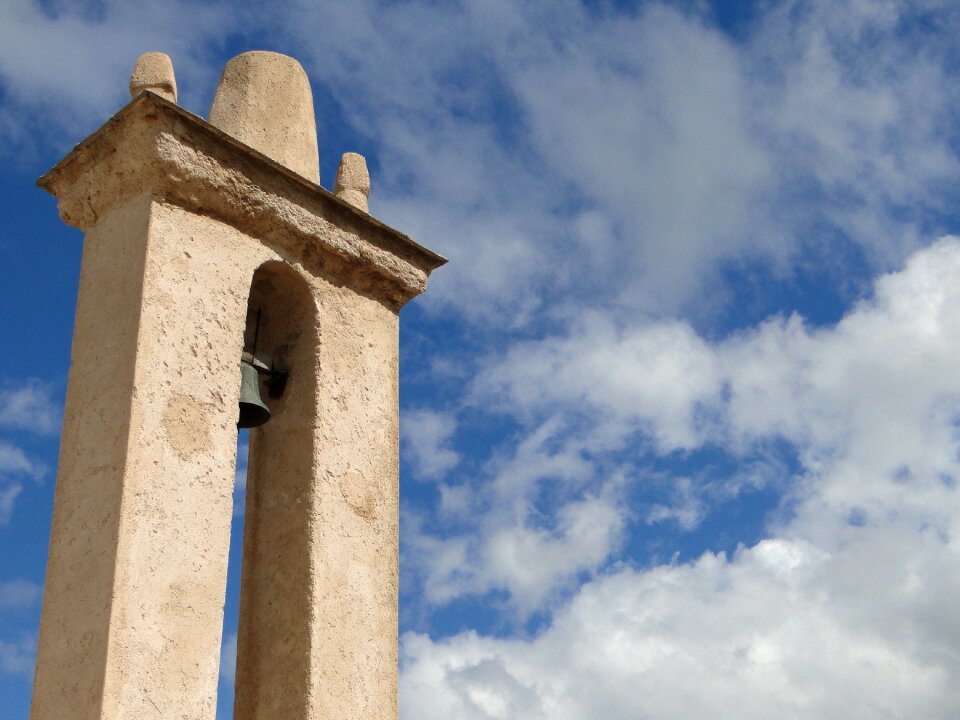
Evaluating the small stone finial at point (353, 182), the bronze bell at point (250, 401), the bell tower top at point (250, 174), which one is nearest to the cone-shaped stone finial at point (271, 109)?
the bell tower top at point (250, 174)

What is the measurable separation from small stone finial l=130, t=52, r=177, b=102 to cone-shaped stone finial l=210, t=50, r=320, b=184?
0.48 metres

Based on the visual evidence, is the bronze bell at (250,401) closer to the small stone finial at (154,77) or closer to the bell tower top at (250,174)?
the bell tower top at (250,174)

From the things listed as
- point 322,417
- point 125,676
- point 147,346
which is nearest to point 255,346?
point 322,417

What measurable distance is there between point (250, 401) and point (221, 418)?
41cm

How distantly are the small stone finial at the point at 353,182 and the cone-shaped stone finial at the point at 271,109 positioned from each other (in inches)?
4.2

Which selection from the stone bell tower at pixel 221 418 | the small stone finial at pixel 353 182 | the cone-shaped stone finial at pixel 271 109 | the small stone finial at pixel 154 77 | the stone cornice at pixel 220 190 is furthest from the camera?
the small stone finial at pixel 353 182

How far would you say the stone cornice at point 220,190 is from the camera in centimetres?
457

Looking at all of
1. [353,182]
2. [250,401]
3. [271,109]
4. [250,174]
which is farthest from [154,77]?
[250,401]

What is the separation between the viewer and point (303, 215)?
5.02m

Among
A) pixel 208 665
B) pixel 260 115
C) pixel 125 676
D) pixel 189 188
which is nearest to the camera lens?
pixel 125 676

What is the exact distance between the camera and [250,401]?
15.9 ft

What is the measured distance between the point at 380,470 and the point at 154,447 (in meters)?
1.11

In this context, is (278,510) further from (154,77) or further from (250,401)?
(154,77)

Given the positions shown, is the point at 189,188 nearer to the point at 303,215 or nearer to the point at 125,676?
the point at 303,215
